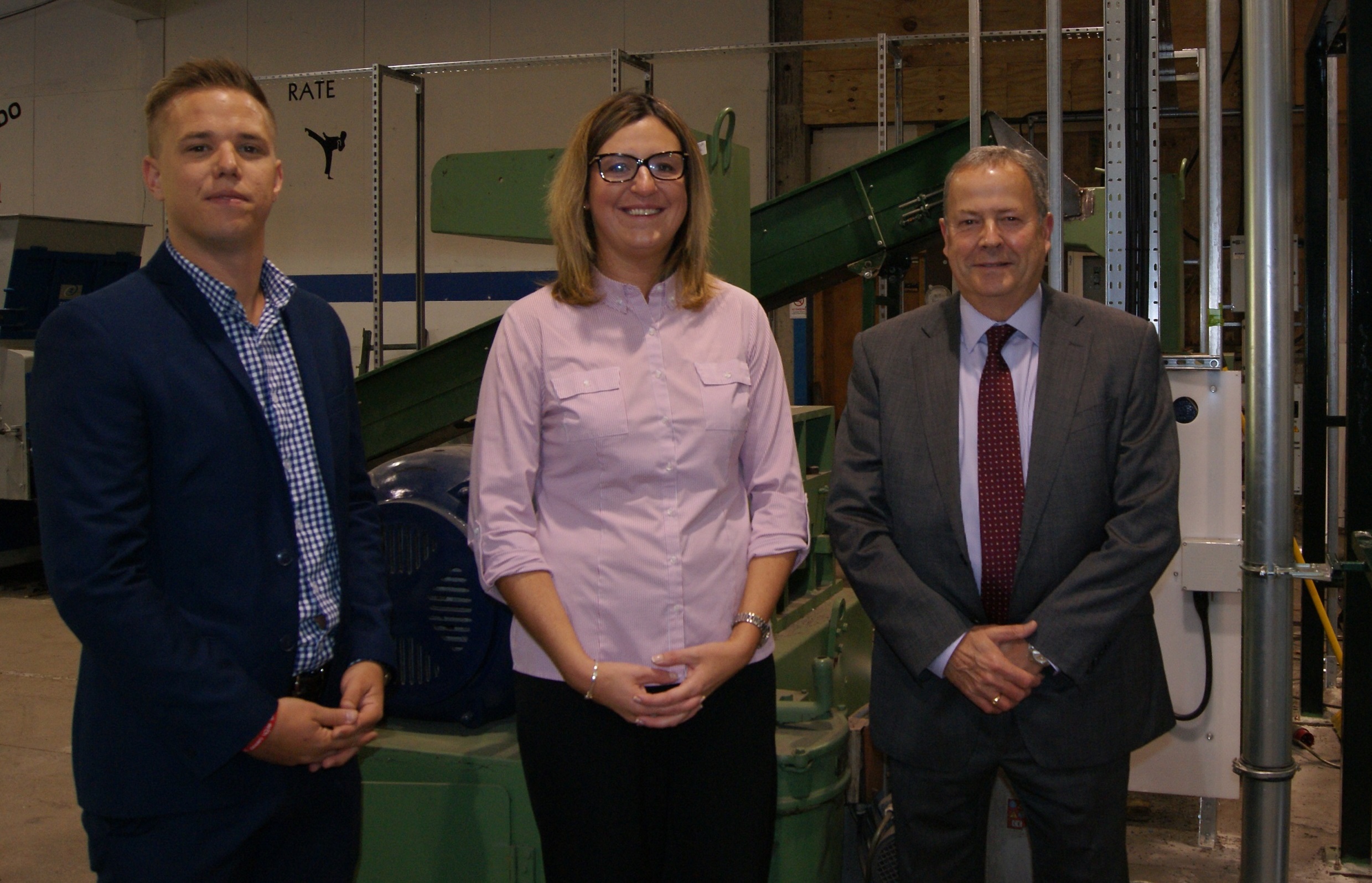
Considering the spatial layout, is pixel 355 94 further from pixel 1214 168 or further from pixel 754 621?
pixel 754 621

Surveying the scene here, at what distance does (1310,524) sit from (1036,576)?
260cm

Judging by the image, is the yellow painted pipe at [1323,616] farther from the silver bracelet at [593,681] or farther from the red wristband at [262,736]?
the red wristband at [262,736]

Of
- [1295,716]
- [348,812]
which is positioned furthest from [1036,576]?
[1295,716]

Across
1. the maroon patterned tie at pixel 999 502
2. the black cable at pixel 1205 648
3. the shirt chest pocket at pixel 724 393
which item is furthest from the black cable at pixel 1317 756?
the shirt chest pocket at pixel 724 393

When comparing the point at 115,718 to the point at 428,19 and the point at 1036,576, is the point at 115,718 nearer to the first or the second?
the point at 1036,576

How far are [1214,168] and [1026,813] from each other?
1.50 metres

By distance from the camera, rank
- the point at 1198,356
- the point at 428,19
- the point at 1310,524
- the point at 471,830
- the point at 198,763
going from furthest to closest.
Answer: the point at 428,19 → the point at 1310,524 → the point at 1198,356 → the point at 471,830 → the point at 198,763

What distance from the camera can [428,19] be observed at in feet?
26.4

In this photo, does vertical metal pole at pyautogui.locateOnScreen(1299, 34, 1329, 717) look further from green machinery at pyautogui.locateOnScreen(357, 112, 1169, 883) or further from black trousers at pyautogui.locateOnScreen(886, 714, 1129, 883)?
black trousers at pyautogui.locateOnScreen(886, 714, 1129, 883)

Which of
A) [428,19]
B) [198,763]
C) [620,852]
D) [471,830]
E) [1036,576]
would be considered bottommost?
[471,830]

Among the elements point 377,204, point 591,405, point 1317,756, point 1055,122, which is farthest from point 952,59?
point 591,405

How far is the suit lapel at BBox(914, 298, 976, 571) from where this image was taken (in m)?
1.65

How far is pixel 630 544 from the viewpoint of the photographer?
1.46 m

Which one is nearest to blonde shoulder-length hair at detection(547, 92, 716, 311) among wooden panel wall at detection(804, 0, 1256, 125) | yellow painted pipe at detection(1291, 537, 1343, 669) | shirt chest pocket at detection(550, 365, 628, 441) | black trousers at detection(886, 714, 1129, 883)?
shirt chest pocket at detection(550, 365, 628, 441)
